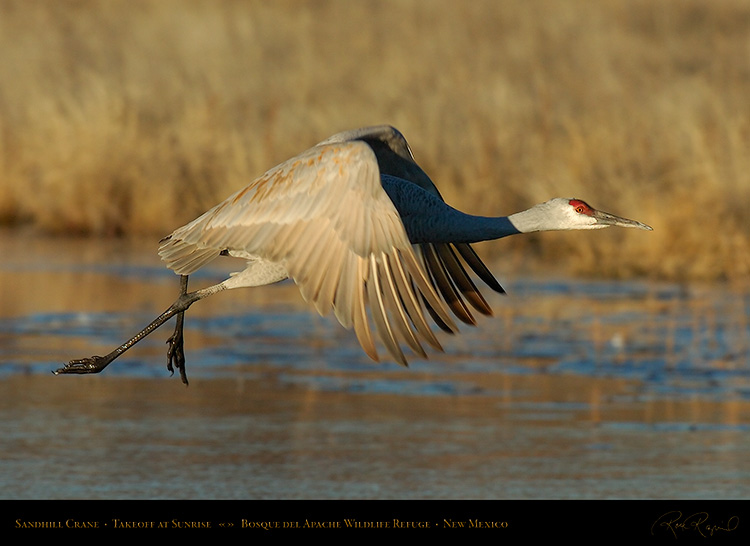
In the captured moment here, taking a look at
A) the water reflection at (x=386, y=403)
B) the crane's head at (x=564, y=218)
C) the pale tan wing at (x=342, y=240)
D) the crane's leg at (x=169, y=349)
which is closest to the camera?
the pale tan wing at (x=342, y=240)

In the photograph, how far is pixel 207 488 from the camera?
7500 mm

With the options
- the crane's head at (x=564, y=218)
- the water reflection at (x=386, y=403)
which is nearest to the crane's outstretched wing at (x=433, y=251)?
the crane's head at (x=564, y=218)

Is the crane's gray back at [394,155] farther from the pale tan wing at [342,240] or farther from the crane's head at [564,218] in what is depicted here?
the pale tan wing at [342,240]

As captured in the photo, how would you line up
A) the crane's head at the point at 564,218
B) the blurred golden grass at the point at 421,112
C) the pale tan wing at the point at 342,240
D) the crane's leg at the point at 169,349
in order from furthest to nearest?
the blurred golden grass at the point at 421,112, the crane's leg at the point at 169,349, the crane's head at the point at 564,218, the pale tan wing at the point at 342,240

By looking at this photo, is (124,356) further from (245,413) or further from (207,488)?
(207,488)

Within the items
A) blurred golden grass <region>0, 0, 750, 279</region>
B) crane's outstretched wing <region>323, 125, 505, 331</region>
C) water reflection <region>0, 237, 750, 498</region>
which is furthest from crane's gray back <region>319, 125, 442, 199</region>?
blurred golden grass <region>0, 0, 750, 279</region>

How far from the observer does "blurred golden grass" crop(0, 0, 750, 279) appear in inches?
571

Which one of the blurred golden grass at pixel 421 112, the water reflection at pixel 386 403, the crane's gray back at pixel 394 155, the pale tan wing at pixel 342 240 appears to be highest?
the blurred golden grass at pixel 421 112

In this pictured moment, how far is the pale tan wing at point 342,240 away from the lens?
20.6 feet

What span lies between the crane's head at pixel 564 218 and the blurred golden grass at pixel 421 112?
639cm

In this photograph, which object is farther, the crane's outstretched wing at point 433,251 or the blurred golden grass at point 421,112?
the blurred golden grass at point 421,112

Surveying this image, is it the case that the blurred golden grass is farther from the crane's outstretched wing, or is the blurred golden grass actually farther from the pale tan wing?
the pale tan wing

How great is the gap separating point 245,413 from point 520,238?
23.0 feet

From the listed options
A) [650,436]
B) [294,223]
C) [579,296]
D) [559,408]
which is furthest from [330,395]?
[579,296]
